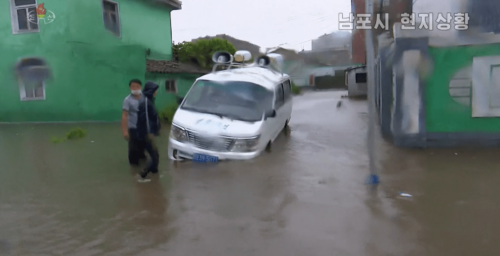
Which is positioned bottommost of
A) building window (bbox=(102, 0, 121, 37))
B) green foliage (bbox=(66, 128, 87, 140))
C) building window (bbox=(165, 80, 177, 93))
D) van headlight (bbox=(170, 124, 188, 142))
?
green foliage (bbox=(66, 128, 87, 140))

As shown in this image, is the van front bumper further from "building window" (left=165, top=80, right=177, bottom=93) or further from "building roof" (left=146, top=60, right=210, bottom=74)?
"building window" (left=165, top=80, right=177, bottom=93)

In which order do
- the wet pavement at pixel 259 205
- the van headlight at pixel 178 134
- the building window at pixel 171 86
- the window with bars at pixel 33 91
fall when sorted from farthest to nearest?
the building window at pixel 171 86
the window with bars at pixel 33 91
the van headlight at pixel 178 134
the wet pavement at pixel 259 205

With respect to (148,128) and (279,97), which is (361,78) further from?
(148,128)

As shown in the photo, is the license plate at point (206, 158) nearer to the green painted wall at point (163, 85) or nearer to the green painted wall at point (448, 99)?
the green painted wall at point (448, 99)

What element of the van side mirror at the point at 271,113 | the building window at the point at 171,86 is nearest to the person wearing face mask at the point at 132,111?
the van side mirror at the point at 271,113

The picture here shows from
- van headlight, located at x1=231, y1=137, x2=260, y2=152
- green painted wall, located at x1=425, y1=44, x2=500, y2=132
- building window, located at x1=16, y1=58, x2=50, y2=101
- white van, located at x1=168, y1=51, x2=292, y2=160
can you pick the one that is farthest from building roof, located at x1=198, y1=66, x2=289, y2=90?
building window, located at x1=16, y1=58, x2=50, y2=101

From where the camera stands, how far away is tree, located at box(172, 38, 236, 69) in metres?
19.5

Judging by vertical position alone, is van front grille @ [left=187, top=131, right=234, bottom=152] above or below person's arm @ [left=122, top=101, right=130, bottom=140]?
below

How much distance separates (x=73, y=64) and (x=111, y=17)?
225 centimetres

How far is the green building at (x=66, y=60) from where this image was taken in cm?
1351

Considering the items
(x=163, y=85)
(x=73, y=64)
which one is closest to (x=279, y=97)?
(x=163, y=85)

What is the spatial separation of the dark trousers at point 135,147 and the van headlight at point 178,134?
699 millimetres

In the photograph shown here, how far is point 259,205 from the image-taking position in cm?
533

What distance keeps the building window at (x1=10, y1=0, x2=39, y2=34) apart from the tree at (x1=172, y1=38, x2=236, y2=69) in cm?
668
